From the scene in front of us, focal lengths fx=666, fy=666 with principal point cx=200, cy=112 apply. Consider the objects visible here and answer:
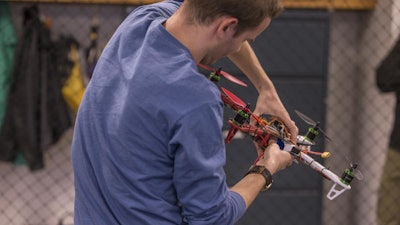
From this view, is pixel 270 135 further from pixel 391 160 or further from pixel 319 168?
pixel 391 160

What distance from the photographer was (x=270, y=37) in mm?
2793

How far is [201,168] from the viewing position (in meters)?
1.07

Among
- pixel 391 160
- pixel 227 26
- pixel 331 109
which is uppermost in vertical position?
pixel 227 26

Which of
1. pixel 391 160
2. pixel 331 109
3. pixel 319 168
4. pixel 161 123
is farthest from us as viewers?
pixel 331 109

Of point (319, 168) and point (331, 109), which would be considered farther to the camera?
point (331, 109)

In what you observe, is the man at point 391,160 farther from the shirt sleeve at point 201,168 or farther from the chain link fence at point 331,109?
the shirt sleeve at point 201,168

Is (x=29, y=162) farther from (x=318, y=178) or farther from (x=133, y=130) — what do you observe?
(x=133, y=130)

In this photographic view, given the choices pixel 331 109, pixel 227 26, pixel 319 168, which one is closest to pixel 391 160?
pixel 331 109

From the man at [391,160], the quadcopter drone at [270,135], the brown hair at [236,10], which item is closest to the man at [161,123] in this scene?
the brown hair at [236,10]

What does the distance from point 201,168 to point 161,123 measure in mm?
97

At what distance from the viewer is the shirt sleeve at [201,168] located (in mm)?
1052

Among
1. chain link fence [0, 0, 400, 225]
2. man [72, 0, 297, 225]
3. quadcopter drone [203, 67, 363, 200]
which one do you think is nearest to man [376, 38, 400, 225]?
chain link fence [0, 0, 400, 225]

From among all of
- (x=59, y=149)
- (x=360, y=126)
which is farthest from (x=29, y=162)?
(x=360, y=126)

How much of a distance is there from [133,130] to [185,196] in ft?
0.47
